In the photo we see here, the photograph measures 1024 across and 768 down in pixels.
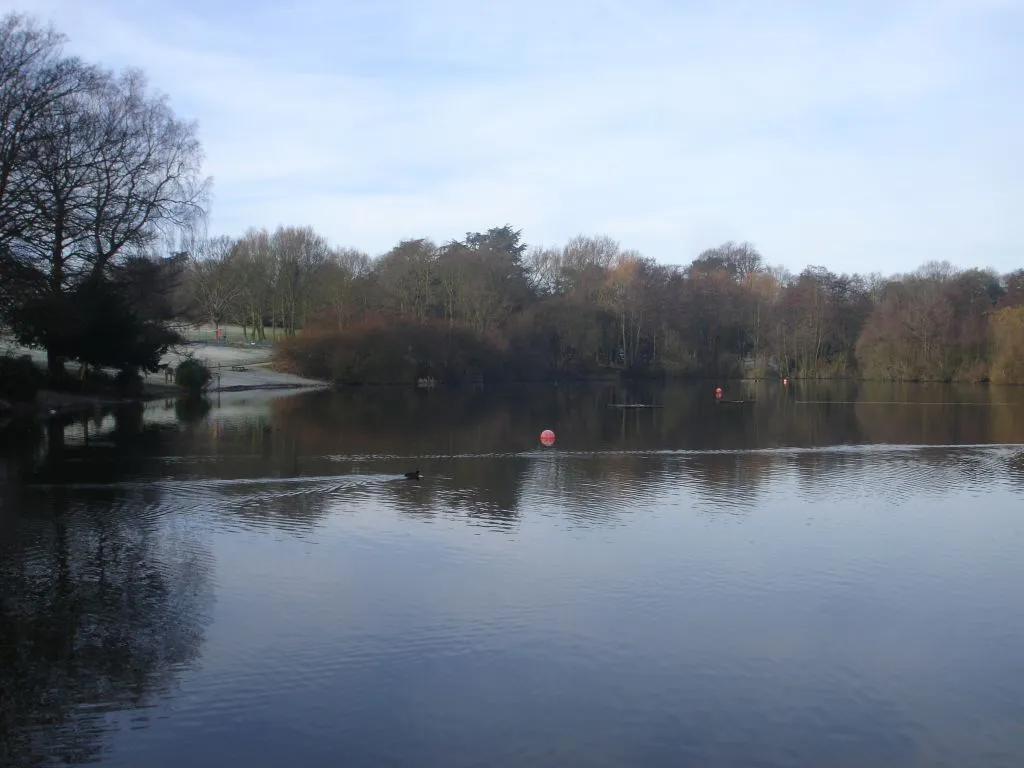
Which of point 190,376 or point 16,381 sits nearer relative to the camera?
point 16,381

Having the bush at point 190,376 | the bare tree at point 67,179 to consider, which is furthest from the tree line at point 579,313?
the bare tree at point 67,179

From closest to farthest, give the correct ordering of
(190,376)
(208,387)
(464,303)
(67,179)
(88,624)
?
(88,624) → (67,179) → (190,376) → (208,387) → (464,303)

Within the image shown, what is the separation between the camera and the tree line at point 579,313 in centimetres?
6450

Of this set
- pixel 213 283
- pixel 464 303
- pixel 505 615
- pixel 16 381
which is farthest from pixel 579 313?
pixel 505 615

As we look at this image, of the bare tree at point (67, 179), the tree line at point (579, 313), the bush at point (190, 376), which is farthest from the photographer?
the tree line at point (579, 313)

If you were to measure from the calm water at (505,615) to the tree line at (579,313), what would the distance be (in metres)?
46.2

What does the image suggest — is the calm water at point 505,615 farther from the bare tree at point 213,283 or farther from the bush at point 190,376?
the bare tree at point 213,283

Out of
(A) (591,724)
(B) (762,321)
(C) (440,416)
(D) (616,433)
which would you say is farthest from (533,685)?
(B) (762,321)

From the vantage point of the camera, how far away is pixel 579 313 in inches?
2899

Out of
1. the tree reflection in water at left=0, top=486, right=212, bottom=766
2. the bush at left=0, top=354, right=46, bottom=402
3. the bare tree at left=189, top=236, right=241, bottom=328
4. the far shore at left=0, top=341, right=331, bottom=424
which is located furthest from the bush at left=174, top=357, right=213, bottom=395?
the tree reflection in water at left=0, top=486, right=212, bottom=766

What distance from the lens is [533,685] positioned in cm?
706

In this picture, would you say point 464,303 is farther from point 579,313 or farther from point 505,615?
point 505,615

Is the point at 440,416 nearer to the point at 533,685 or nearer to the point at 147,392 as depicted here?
the point at 147,392

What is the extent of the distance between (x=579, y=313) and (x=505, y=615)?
65589mm
